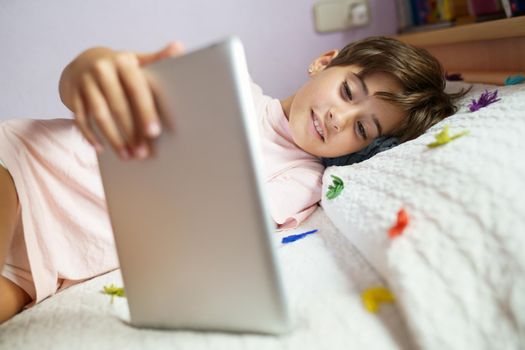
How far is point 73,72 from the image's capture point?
1.63ft

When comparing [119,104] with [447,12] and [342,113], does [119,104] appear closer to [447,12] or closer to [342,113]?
[342,113]

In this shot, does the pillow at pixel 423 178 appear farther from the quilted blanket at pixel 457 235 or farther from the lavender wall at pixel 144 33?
the lavender wall at pixel 144 33

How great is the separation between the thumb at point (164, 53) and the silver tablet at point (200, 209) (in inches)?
2.0

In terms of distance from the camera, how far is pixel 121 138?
0.45 m

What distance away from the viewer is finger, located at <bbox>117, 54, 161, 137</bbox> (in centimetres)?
43

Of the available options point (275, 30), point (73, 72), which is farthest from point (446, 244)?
point (275, 30)

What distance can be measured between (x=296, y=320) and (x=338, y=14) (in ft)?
4.62

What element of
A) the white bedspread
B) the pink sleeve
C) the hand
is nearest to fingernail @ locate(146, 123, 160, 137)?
the hand

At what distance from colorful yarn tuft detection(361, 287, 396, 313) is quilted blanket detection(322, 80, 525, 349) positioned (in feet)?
0.07

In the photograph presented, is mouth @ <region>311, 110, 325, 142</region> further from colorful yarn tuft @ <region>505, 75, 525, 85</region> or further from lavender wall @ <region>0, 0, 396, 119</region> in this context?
lavender wall @ <region>0, 0, 396, 119</region>

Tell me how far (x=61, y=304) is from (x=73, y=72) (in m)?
0.38

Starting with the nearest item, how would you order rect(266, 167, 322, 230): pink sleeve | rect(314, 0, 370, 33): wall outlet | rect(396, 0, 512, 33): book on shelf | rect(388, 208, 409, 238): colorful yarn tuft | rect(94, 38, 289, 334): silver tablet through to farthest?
rect(94, 38, 289, 334): silver tablet → rect(388, 208, 409, 238): colorful yarn tuft → rect(266, 167, 322, 230): pink sleeve → rect(396, 0, 512, 33): book on shelf → rect(314, 0, 370, 33): wall outlet

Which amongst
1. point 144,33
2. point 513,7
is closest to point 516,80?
point 513,7

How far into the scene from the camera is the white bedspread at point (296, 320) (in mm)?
477
